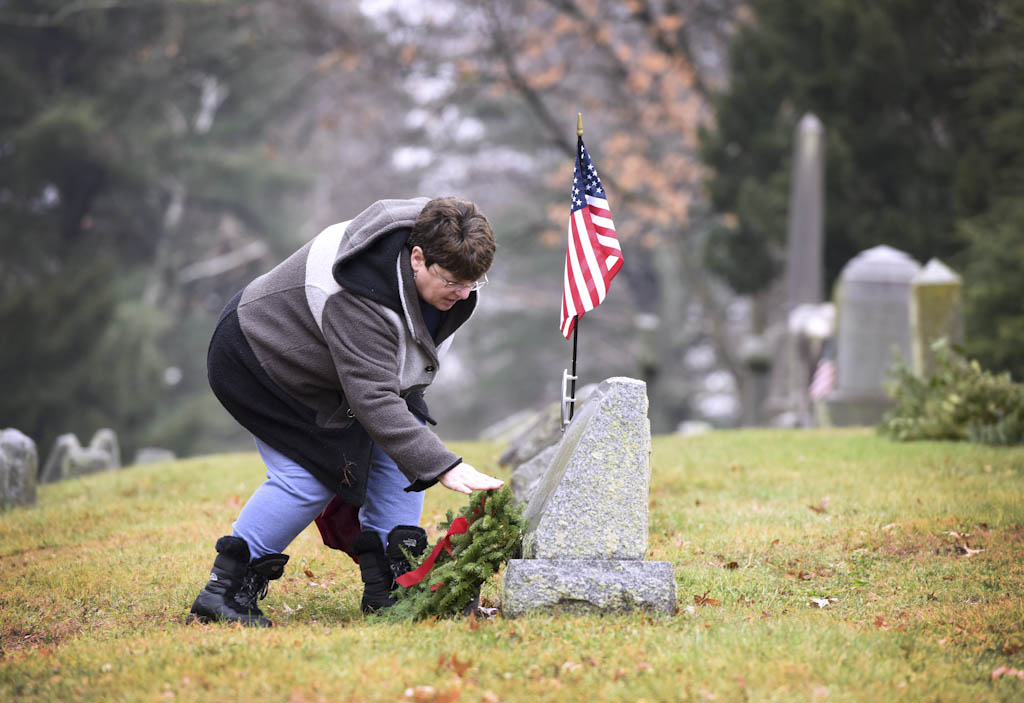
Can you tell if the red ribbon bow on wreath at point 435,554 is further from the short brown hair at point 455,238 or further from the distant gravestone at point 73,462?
the distant gravestone at point 73,462

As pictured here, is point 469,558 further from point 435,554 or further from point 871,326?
point 871,326

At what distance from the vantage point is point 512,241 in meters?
21.0

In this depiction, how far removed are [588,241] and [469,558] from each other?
1.60m

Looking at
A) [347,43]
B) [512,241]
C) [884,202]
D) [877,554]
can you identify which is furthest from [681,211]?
[877,554]

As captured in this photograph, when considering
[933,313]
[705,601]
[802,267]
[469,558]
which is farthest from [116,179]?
[705,601]

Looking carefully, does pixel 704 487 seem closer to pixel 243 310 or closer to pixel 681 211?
pixel 243 310

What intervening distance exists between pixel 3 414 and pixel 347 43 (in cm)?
837

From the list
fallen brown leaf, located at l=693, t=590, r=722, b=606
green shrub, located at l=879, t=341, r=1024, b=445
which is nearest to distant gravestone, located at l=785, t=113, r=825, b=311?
green shrub, located at l=879, t=341, r=1024, b=445

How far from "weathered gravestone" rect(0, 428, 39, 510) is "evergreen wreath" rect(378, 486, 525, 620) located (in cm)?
495

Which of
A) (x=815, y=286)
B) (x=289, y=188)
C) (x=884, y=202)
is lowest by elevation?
(x=815, y=286)

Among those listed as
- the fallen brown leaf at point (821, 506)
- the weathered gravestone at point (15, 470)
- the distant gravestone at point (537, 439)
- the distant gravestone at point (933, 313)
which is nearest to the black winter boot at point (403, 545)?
the fallen brown leaf at point (821, 506)

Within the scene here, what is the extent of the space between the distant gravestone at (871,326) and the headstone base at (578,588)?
8553 mm

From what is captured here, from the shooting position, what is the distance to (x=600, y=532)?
421 cm

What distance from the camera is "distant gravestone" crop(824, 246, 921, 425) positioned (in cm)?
1196
